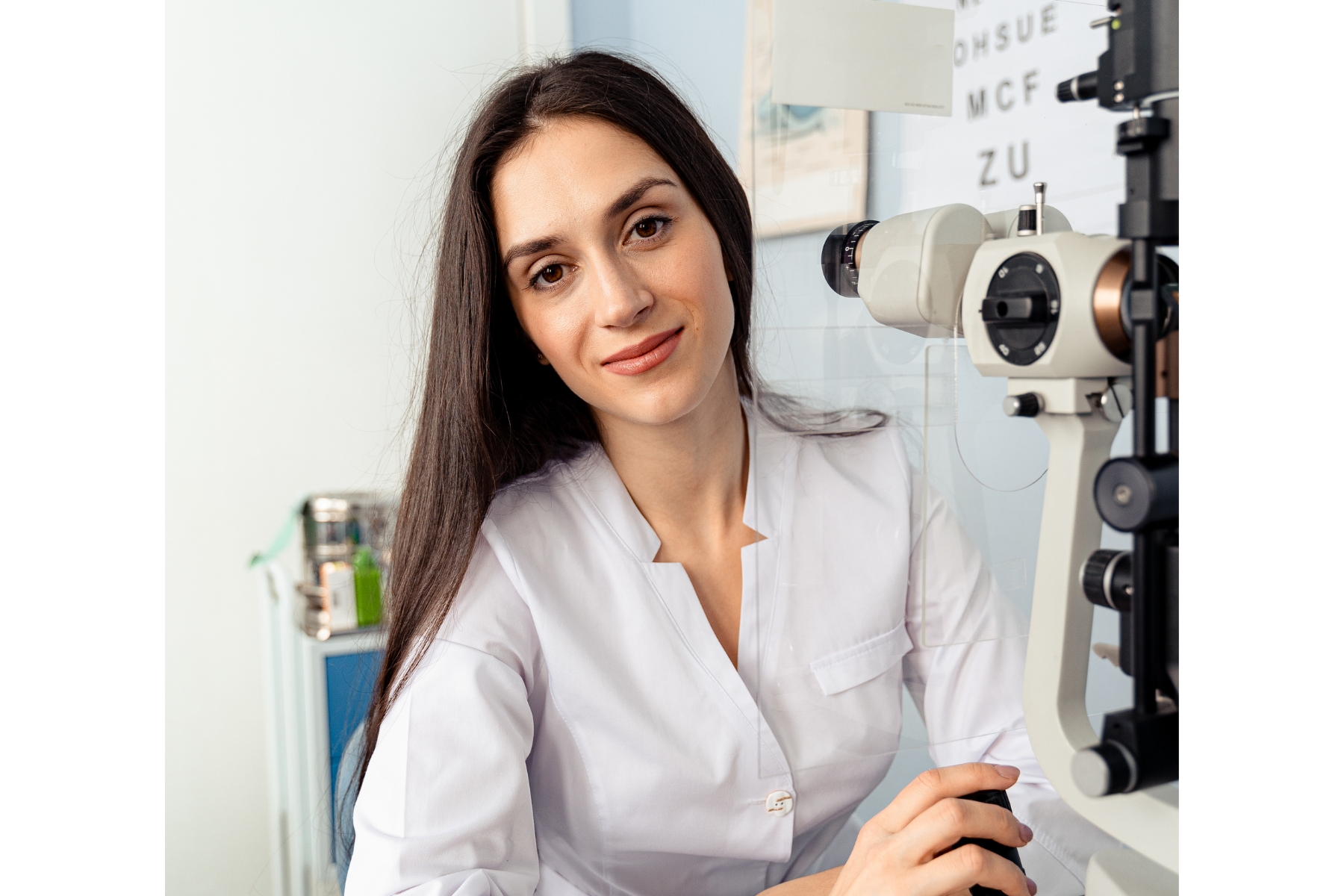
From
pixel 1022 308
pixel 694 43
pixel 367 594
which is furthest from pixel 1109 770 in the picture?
pixel 694 43

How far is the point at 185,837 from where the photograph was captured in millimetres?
2525

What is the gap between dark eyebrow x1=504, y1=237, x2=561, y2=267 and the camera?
964 mm

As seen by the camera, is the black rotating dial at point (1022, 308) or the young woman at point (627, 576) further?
the young woman at point (627, 576)

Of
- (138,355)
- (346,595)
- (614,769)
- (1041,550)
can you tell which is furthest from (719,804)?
(346,595)

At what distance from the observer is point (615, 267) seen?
3.07ft

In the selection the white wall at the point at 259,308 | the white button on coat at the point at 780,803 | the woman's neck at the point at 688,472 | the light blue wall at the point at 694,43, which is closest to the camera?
the white button on coat at the point at 780,803

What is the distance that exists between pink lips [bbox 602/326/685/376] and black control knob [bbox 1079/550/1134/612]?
0.55m

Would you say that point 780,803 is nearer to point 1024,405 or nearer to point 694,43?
point 1024,405

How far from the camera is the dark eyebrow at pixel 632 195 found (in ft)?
3.09

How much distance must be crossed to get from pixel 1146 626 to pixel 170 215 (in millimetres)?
2591


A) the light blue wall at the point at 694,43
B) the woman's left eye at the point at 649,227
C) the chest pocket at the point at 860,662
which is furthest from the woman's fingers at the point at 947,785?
the light blue wall at the point at 694,43

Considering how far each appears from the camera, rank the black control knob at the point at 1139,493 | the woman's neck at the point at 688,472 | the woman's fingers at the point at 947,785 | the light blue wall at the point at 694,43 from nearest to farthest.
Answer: the black control knob at the point at 1139,493
the woman's fingers at the point at 947,785
the woman's neck at the point at 688,472
the light blue wall at the point at 694,43

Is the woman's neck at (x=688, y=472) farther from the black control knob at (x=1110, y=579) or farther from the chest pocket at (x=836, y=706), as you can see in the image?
the black control knob at (x=1110, y=579)

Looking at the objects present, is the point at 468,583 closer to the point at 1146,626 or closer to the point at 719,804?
the point at 719,804
